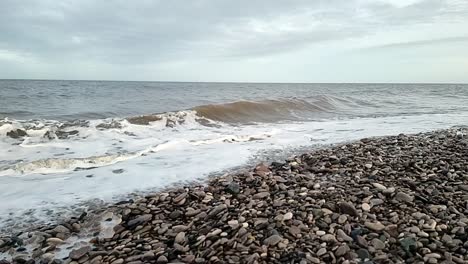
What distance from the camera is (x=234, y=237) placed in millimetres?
3441

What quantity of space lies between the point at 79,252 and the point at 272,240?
189 centimetres

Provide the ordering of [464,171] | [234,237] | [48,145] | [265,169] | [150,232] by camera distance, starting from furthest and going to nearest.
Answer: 1. [48,145]
2. [265,169]
3. [464,171]
4. [150,232]
5. [234,237]

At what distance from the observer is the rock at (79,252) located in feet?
10.8

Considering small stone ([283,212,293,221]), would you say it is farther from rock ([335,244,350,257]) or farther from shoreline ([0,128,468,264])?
rock ([335,244,350,257])

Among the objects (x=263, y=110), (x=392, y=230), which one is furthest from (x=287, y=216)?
(x=263, y=110)

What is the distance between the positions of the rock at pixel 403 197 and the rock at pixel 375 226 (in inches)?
33.2

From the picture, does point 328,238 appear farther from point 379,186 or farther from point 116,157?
point 116,157

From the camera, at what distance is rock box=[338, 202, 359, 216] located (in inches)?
154

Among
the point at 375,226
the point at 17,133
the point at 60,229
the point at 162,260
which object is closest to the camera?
the point at 162,260

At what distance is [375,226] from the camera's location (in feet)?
11.7

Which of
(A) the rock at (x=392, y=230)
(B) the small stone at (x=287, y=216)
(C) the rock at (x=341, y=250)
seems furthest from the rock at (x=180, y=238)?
(A) the rock at (x=392, y=230)

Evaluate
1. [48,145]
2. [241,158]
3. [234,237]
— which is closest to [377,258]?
[234,237]

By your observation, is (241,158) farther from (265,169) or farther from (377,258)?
(377,258)

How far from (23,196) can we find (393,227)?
195 inches
